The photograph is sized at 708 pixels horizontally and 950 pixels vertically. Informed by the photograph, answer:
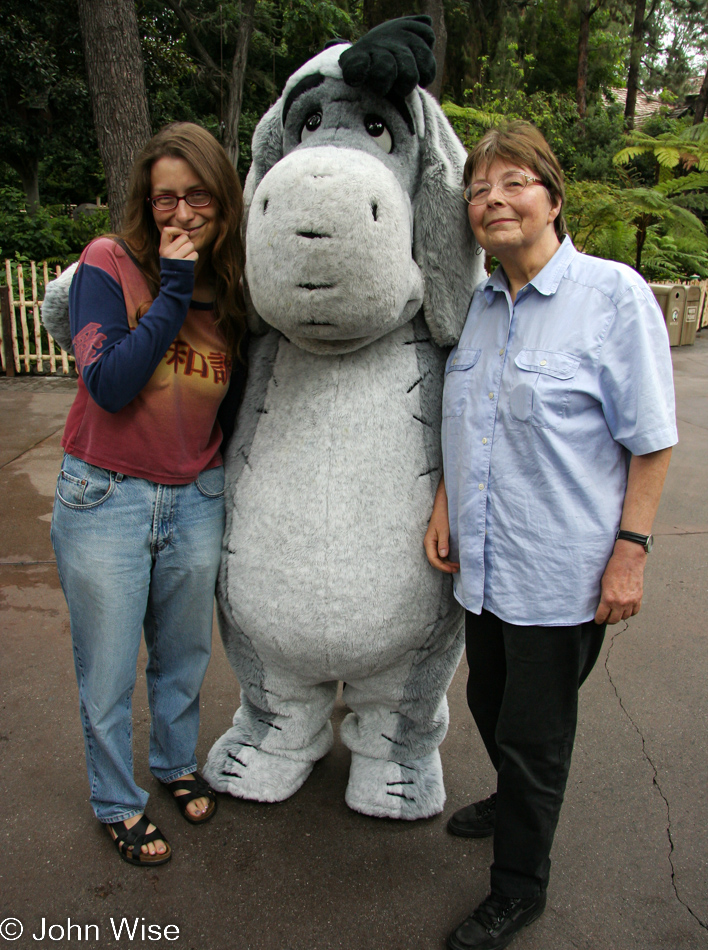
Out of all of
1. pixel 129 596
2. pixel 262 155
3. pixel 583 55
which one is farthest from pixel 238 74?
pixel 129 596

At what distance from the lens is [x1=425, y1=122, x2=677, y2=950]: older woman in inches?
61.9

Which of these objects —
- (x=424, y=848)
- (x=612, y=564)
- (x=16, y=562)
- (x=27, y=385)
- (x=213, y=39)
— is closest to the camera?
(x=612, y=564)

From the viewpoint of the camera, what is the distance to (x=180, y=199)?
70.9 inches

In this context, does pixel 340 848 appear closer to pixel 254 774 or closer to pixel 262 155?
pixel 254 774

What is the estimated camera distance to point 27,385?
801 cm

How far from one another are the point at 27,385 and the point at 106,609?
699 cm

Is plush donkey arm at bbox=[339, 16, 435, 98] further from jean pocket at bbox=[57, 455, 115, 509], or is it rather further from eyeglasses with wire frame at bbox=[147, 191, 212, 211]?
jean pocket at bbox=[57, 455, 115, 509]

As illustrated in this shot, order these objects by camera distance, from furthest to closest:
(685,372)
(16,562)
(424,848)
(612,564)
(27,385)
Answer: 1. (685,372)
2. (27,385)
3. (16,562)
4. (424,848)
5. (612,564)

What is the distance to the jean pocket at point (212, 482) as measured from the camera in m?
1.95

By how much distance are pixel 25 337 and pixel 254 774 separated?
24.6 ft

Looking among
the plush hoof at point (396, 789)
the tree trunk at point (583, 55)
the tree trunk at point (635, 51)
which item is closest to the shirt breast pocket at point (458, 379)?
the plush hoof at point (396, 789)

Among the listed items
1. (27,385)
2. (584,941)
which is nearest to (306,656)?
(584,941)

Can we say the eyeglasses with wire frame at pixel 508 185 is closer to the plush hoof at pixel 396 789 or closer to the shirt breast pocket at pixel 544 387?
the shirt breast pocket at pixel 544 387

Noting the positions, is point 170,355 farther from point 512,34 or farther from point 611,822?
point 512,34
